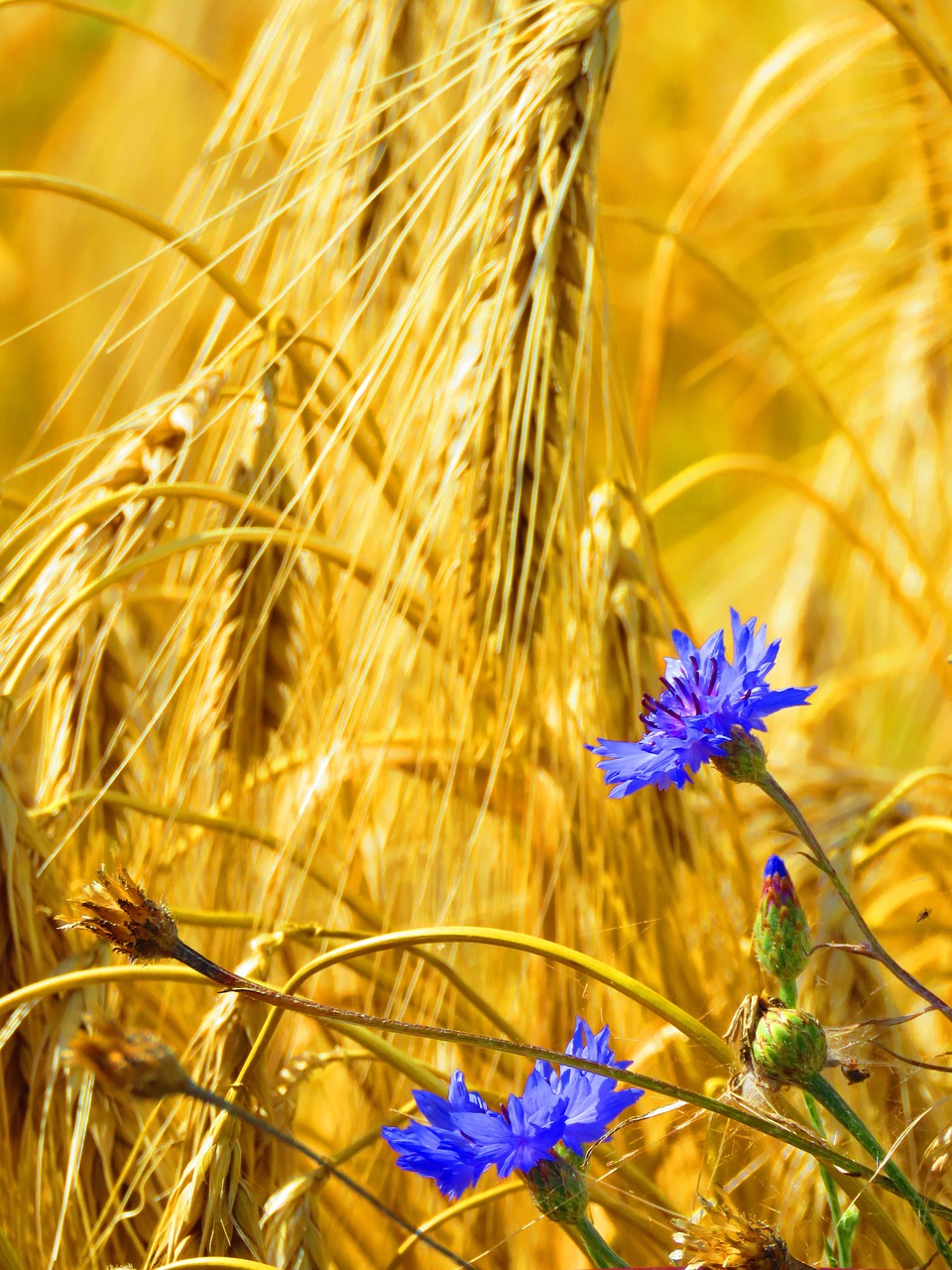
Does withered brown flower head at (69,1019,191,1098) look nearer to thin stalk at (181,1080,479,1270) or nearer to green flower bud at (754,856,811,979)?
thin stalk at (181,1080,479,1270)

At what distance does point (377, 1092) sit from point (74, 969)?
5.9 inches

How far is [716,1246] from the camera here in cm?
25

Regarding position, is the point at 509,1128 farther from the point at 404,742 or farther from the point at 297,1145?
the point at 404,742

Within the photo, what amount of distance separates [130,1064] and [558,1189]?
109 mm

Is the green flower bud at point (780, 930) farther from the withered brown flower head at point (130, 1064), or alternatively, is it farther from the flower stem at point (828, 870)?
the withered brown flower head at point (130, 1064)

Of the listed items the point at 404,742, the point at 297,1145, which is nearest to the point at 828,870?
the point at 297,1145

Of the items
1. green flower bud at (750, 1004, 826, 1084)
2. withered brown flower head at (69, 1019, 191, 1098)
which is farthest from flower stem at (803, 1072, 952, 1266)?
withered brown flower head at (69, 1019, 191, 1098)

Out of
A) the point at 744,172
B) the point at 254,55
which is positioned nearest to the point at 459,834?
the point at 254,55

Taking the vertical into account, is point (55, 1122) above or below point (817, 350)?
below

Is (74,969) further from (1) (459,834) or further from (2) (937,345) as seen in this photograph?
(2) (937,345)

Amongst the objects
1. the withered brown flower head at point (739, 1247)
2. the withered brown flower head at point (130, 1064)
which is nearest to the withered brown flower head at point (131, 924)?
the withered brown flower head at point (130, 1064)

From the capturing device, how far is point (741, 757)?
291 millimetres

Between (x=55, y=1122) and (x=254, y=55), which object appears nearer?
(x=55, y=1122)

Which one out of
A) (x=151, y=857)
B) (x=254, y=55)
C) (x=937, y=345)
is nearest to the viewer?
(x=151, y=857)
